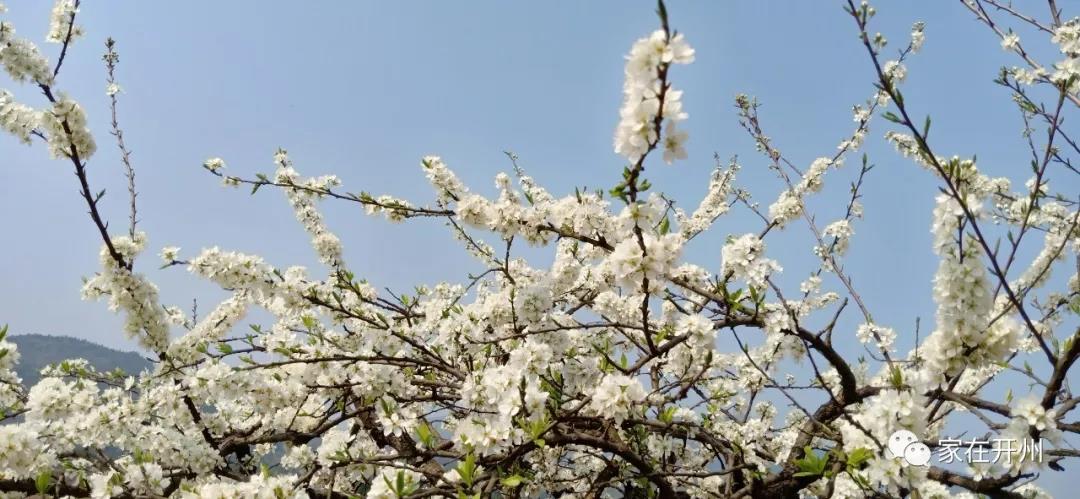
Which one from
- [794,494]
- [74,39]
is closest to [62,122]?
[74,39]

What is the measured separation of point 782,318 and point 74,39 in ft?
17.8

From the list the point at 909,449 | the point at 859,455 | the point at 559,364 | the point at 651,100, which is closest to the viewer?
the point at 651,100

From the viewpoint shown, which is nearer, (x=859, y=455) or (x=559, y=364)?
(x=859, y=455)

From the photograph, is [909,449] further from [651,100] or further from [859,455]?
[651,100]

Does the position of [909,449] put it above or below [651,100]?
below

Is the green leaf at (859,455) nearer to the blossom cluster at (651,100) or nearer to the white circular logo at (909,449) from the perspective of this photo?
the white circular logo at (909,449)

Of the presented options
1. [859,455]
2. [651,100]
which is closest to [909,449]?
[859,455]

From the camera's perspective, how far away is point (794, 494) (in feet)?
15.5

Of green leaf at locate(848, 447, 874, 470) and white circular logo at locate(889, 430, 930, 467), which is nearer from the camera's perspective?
white circular logo at locate(889, 430, 930, 467)

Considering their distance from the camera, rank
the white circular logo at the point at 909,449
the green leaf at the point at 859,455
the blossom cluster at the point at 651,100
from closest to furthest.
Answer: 1. the blossom cluster at the point at 651,100
2. the white circular logo at the point at 909,449
3. the green leaf at the point at 859,455

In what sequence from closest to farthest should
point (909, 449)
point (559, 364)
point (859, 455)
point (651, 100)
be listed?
point (651, 100) → point (909, 449) → point (859, 455) → point (559, 364)

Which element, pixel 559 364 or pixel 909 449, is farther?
pixel 559 364

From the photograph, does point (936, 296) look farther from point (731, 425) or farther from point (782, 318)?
point (731, 425)

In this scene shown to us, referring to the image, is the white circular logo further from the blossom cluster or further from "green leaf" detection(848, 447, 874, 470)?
the blossom cluster
